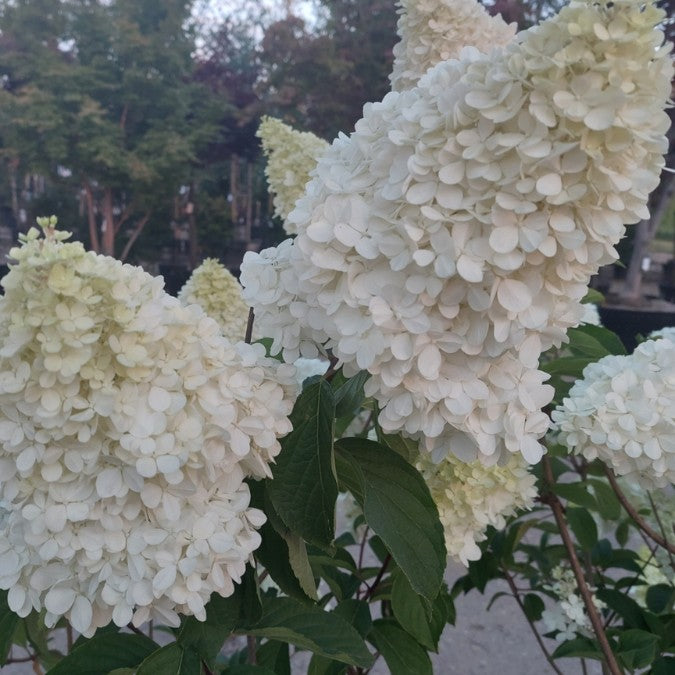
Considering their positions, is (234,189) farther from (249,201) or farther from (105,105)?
(105,105)

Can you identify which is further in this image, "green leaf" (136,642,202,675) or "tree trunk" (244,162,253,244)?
"tree trunk" (244,162,253,244)

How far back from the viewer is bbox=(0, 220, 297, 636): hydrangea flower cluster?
40 centimetres

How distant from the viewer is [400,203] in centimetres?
41

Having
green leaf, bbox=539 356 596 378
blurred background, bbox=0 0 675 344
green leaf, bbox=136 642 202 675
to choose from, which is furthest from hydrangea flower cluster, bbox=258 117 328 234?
blurred background, bbox=0 0 675 344

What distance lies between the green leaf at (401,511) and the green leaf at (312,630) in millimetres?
95

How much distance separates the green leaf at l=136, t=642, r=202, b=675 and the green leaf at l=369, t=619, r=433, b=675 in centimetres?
30

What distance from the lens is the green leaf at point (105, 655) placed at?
540mm

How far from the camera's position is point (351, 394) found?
518mm

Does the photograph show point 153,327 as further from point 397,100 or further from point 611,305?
point 611,305

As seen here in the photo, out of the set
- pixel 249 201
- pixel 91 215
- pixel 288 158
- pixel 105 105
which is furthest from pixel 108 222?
pixel 288 158

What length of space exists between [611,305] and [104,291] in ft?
14.6

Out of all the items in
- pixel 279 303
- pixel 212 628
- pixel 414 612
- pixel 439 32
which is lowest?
pixel 414 612

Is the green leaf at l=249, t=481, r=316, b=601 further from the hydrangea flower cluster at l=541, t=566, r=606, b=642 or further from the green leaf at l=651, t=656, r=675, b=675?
the hydrangea flower cluster at l=541, t=566, r=606, b=642

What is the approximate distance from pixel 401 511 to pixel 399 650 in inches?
12.4
